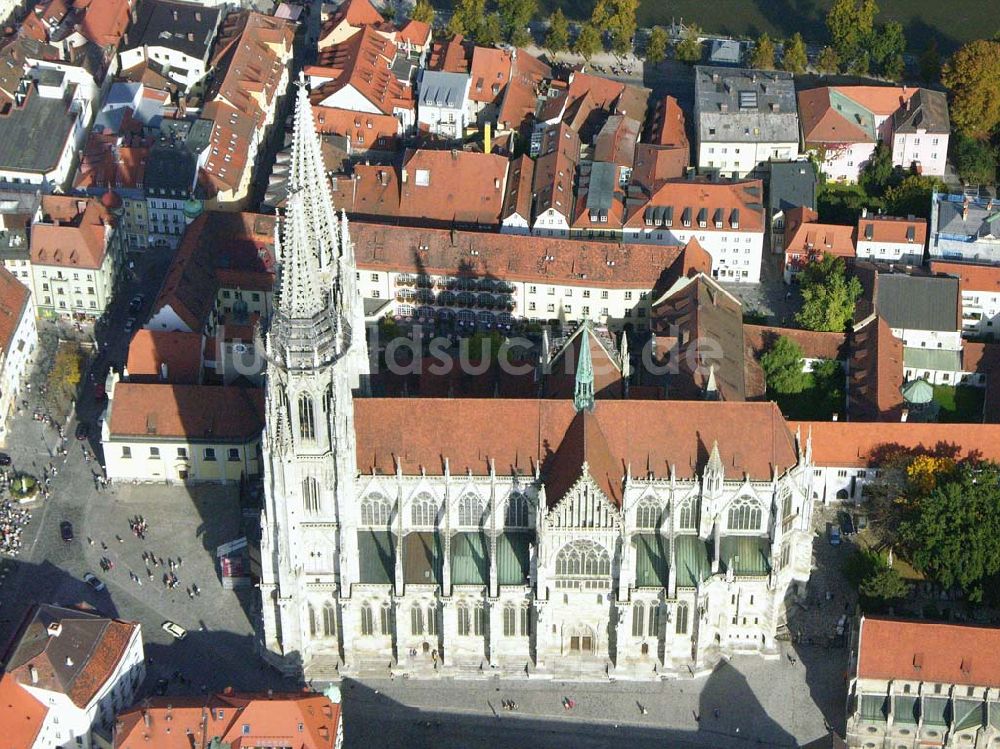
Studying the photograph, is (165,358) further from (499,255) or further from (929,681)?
(929,681)

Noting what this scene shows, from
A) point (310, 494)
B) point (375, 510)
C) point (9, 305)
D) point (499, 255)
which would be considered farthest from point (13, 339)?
point (375, 510)

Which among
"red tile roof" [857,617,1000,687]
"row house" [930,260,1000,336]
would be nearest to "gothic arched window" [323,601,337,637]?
"red tile roof" [857,617,1000,687]

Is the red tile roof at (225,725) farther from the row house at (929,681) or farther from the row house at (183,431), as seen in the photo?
the row house at (929,681)

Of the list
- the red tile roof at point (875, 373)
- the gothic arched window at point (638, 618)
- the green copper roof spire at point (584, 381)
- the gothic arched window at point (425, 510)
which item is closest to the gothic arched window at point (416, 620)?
the gothic arched window at point (425, 510)

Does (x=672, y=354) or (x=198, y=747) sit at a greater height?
(x=672, y=354)

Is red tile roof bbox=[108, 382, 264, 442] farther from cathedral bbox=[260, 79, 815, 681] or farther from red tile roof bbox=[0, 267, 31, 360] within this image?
cathedral bbox=[260, 79, 815, 681]

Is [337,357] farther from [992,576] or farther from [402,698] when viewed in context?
[992,576]

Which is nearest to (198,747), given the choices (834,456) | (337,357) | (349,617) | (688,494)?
(349,617)
